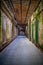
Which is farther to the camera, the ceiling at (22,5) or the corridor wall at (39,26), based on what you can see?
the ceiling at (22,5)

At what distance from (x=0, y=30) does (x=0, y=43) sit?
71 centimetres

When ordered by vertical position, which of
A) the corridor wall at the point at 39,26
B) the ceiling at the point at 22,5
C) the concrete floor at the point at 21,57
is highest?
the ceiling at the point at 22,5

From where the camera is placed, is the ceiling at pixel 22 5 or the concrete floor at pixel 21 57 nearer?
the concrete floor at pixel 21 57

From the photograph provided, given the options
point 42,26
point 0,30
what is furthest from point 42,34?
point 0,30

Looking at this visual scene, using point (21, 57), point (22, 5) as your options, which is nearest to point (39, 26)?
point (22, 5)

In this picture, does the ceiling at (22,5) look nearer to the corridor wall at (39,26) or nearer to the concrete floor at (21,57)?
the corridor wall at (39,26)

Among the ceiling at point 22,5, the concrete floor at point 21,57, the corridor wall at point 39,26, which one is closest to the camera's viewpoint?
the concrete floor at point 21,57

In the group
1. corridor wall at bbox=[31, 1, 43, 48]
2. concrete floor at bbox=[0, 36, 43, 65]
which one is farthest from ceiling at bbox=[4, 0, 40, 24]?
concrete floor at bbox=[0, 36, 43, 65]

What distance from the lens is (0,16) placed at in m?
6.80

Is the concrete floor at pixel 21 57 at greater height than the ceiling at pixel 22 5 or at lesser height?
lesser

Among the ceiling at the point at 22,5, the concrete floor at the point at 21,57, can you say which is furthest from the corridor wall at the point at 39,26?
the concrete floor at the point at 21,57

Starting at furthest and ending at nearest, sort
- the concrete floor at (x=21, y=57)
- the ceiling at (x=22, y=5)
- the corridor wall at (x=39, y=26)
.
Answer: the ceiling at (x=22, y=5) → the corridor wall at (x=39, y=26) → the concrete floor at (x=21, y=57)

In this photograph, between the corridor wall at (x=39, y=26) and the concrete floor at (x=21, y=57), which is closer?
the concrete floor at (x=21, y=57)

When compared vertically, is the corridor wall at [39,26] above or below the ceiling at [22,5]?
below
